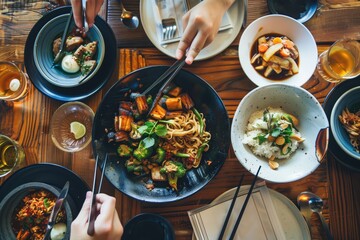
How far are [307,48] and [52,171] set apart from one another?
153 centimetres

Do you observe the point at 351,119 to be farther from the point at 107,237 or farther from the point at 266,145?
the point at 107,237

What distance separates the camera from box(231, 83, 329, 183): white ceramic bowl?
5.34 ft

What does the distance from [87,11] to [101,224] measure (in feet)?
3.34

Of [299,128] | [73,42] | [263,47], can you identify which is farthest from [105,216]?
[263,47]

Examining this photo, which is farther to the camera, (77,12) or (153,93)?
(153,93)

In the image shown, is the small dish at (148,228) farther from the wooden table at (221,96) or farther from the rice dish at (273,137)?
the rice dish at (273,137)

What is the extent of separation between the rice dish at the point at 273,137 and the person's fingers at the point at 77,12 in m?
1.02

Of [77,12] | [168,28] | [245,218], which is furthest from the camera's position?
[168,28]

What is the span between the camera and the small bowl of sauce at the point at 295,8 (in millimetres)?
1899

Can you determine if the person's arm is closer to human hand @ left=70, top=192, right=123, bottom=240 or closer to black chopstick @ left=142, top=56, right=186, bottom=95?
black chopstick @ left=142, top=56, right=186, bottom=95

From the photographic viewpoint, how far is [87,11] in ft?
5.42

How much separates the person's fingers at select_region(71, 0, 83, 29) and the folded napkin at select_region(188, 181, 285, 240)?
3.68ft

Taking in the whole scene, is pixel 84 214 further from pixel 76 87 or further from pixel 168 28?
pixel 168 28

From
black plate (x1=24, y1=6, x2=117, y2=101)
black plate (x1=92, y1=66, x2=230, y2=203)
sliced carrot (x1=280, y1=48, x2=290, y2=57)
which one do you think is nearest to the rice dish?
black plate (x1=92, y1=66, x2=230, y2=203)
